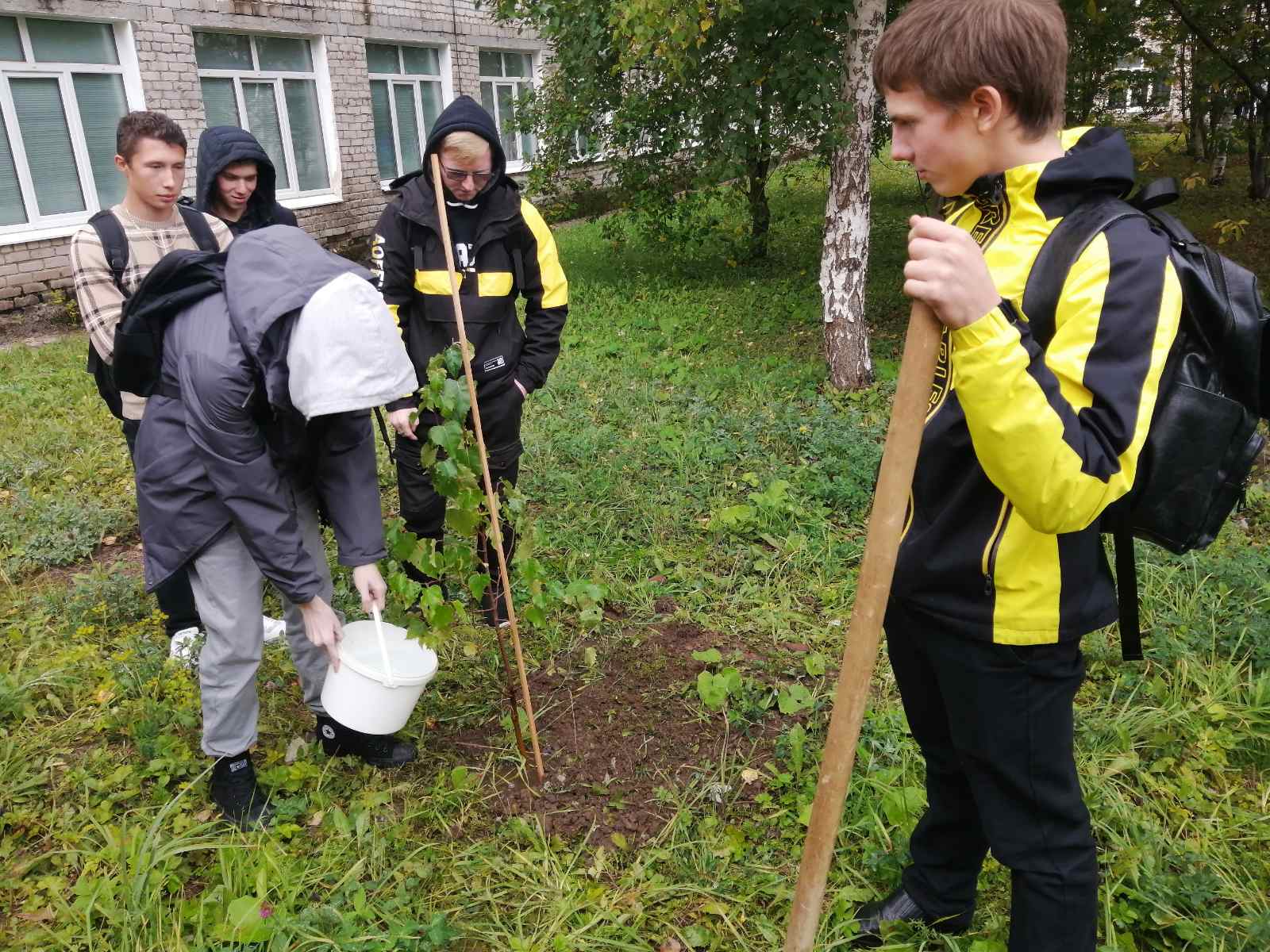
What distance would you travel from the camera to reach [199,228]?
346 centimetres

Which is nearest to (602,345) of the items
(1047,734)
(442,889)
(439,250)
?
(439,250)

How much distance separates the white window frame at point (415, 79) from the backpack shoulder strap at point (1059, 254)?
12708mm

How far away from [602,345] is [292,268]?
5.52 m

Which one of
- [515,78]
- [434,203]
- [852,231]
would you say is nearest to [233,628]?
[434,203]

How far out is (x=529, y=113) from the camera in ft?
32.6

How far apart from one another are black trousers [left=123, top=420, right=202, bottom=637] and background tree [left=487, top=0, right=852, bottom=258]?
342cm

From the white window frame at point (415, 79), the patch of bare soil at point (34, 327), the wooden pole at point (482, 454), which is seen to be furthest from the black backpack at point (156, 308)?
the white window frame at point (415, 79)

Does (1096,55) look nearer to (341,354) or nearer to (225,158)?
(225,158)

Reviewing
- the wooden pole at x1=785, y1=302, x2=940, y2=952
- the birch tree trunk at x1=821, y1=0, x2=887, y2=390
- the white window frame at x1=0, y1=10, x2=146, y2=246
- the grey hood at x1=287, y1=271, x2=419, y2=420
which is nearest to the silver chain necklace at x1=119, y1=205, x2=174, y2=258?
the grey hood at x1=287, y1=271, x2=419, y2=420

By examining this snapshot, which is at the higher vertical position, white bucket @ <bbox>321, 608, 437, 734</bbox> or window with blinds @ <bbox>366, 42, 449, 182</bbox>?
window with blinds @ <bbox>366, 42, 449, 182</bbox>

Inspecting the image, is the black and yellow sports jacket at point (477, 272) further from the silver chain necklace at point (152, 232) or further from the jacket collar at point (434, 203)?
the silver chain necklace at point (152, 232)

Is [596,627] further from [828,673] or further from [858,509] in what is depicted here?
[858,509]

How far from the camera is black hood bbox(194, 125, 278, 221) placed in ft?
11.4

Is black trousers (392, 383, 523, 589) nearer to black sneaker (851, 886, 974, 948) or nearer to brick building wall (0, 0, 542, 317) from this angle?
black sneaker (851, 886, 974, 948)
